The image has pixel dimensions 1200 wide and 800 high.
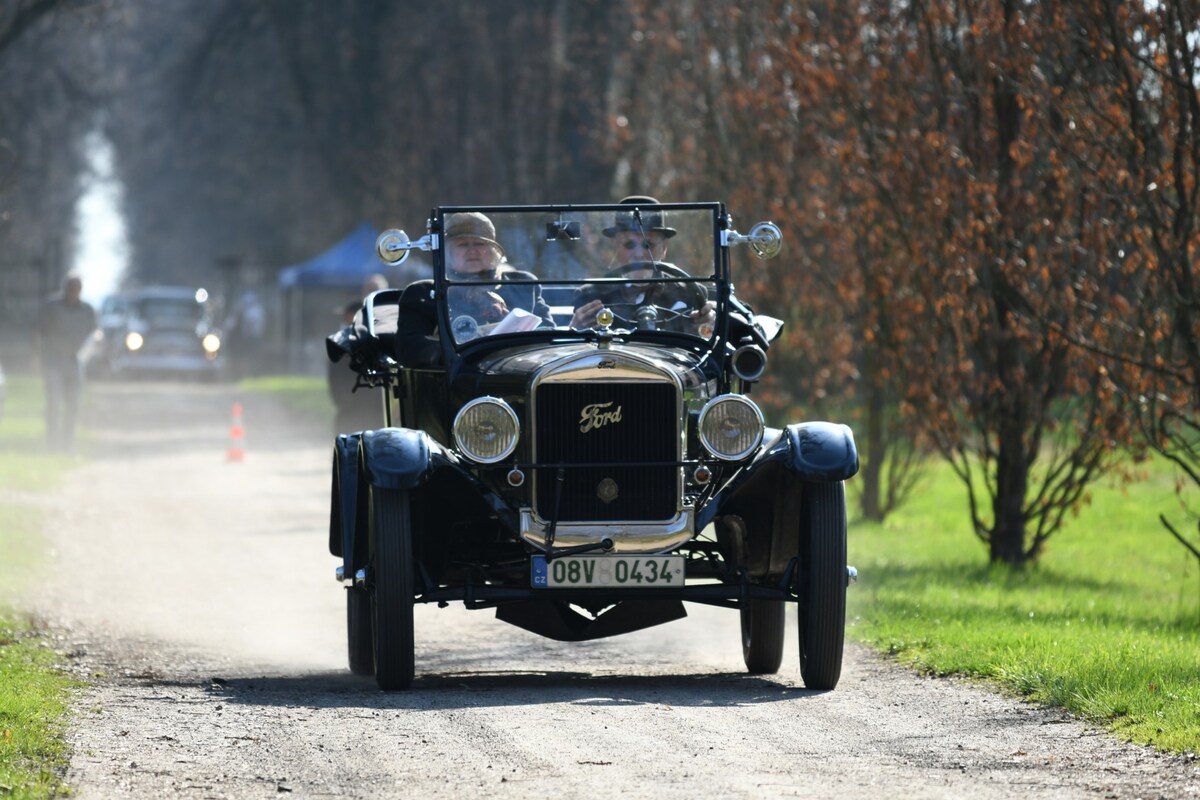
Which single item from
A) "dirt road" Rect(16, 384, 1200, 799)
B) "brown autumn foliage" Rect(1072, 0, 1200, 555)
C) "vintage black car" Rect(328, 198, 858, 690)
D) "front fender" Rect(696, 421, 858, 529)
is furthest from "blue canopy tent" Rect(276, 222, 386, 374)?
"front fender" Rect(696, 421, 858, 529)

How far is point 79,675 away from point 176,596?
342cm

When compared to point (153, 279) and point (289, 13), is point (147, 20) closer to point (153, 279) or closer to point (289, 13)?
point (289, 13)

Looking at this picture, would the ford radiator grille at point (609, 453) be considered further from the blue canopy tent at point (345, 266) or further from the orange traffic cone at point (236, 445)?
the blue canopy tent at point (345, 266)

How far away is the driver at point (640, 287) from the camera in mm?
9766

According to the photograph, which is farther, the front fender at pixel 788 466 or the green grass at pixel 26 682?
the front fender at pixel 788 466

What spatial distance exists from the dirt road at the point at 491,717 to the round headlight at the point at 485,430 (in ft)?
3.20

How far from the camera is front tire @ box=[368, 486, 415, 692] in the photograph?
8562mm

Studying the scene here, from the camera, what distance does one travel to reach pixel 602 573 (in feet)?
28.5

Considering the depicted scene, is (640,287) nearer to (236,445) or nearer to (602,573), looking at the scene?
(602,573)

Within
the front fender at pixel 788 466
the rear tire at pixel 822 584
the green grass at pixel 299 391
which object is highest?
the front fender at pixel 788 466

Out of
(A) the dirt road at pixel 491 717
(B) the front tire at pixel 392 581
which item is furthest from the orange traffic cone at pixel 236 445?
(B) the front tire at pixel 392 581

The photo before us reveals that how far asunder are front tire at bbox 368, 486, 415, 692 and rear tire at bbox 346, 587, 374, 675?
0.95 metres

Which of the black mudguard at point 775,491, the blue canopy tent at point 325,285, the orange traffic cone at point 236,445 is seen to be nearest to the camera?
the black mudguard at point 775,491

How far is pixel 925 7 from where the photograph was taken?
13453mm
